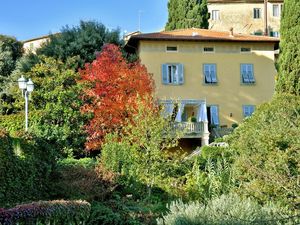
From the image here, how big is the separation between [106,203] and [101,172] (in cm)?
182

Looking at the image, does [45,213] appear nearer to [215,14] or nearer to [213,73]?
[213,73]

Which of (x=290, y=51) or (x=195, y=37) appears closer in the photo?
(x=290, y=51)

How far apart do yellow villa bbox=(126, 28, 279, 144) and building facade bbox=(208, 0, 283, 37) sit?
2044cm

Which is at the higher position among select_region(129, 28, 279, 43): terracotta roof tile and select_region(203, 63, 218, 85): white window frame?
select_region(129, 28, 279, 43): terracotta roof tile

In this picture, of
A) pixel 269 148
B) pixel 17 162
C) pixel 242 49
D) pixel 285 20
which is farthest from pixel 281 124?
pixel 242 49

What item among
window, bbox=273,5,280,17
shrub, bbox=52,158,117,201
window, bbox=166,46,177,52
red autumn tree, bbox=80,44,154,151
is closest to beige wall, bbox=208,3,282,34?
window, bbox=273,5,280,17

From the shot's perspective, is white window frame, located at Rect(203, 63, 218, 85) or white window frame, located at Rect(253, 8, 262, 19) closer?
white window frame, located at Rect(203, 63, 218, 85)

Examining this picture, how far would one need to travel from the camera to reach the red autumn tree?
2661cm

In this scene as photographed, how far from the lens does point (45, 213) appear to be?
33.3 ft

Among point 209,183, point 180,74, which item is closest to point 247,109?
point 180,74

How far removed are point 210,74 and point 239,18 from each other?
23.3m

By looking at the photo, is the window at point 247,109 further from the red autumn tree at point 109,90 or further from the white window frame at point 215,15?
the white window frame at point 215,15

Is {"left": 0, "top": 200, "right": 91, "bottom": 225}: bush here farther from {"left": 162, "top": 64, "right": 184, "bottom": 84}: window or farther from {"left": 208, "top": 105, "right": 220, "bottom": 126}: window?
{"left": 208, "top": 105, "right": 220, "bottom": 126}: window

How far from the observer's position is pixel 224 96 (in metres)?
34.6
